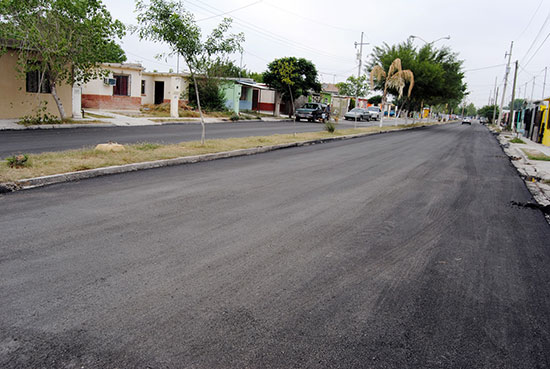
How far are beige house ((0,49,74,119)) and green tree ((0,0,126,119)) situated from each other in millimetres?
867

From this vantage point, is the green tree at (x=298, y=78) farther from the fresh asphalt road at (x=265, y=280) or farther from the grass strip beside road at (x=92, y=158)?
the fresh asphalt road at (x=265, y=280)

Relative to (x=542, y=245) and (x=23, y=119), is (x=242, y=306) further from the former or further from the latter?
(x=23, y=119)

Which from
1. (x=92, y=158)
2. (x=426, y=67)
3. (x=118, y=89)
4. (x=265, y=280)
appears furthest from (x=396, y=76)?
(x=265, y=280)

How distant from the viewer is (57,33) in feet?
63.3

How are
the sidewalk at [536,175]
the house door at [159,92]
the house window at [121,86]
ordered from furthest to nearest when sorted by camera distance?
the house door at [159,92]
the house window at [121,86]
the sidewalk at [536,175]

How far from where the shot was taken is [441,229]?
6242 mm

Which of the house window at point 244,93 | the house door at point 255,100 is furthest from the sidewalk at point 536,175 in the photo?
the house door at point 255,100

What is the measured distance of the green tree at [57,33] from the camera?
18.3 metres

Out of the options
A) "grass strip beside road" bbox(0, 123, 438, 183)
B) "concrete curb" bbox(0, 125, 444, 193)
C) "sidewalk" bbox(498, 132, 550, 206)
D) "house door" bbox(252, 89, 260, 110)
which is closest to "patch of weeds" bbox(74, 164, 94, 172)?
"grass strip beside road" bbox(0, 123, 438, 183)

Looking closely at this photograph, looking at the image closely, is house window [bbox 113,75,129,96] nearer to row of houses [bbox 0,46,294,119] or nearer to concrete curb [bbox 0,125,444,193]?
row of houses [bbox 0,46,294,119]

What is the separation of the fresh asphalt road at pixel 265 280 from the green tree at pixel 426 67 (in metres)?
35.5

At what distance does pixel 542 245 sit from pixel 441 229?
4.22ft

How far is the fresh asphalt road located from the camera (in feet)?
9.78

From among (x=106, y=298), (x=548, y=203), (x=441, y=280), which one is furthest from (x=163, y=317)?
(x=548, y=203)
